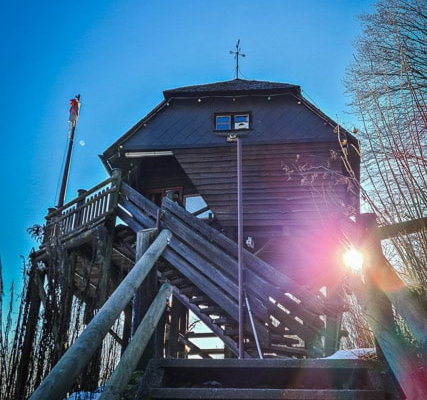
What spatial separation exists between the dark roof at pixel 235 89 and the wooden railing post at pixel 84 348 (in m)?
9.39

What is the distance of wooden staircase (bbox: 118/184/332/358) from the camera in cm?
577

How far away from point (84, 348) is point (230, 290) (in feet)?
13.2

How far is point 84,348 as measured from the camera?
2652 mm

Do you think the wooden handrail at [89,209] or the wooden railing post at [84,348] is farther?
the wooden handrail at [89,209]

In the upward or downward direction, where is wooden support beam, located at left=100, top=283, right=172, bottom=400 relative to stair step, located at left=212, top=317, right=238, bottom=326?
downward

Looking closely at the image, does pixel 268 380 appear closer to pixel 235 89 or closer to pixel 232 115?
pixel 232 115

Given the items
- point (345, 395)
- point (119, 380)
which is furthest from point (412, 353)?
point (119, 380)

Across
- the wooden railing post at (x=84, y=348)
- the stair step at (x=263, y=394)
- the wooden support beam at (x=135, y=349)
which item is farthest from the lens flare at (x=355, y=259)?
the wooden support beam at (x=135, y=349)

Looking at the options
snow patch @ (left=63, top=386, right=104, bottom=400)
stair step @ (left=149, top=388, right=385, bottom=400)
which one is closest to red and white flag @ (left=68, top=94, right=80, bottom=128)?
snow patch @ (left=63, top=386, right=104, bottom=400)

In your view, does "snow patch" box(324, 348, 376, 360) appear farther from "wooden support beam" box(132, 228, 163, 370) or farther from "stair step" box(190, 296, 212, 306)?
"stair step" box(190, 296, 212, 306)

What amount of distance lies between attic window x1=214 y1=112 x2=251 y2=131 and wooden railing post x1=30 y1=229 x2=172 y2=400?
8699 mm

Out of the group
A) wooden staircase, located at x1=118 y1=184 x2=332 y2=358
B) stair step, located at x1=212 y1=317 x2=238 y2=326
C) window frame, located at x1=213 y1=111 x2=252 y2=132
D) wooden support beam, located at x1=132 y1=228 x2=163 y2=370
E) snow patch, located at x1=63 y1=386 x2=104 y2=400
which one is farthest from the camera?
window frame, located at x1=213 y1=111 x2=252 y2=132

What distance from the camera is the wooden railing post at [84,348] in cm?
226

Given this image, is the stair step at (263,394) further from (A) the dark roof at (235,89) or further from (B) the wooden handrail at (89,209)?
(A) the dark roof at (235,89)
